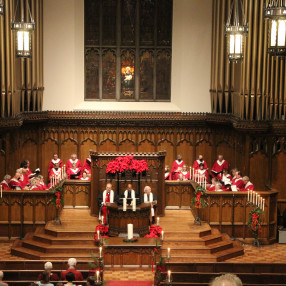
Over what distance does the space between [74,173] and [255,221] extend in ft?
21.9

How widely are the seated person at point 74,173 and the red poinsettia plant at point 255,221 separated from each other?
20.3 feet

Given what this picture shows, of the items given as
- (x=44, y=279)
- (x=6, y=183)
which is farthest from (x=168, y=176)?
(x=44, y=279)

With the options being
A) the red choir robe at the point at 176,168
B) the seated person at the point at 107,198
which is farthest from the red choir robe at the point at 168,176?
the seated person at the point at 107,198

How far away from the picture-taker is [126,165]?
17.2m

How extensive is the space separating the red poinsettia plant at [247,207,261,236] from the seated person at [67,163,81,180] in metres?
6.18

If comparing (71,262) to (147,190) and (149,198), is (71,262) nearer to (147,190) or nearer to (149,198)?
(147,190)

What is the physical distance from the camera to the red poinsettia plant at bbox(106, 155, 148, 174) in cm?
1720

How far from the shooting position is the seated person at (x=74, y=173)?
20423mm

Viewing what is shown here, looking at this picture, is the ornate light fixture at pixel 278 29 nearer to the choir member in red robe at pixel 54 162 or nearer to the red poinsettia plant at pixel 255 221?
the red poinsettia plant at pixel 255 221

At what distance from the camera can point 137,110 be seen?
76.7ft

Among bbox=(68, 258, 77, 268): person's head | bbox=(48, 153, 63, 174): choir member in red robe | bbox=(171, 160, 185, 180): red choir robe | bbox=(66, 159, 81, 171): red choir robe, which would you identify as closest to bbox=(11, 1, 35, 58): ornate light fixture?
bbox=(66, 159, 81, 171): red choir robe

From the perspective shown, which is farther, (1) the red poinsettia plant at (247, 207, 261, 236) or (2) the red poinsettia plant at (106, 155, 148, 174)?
(2) the red poinsettia plant at (106, 155, 148, 174)

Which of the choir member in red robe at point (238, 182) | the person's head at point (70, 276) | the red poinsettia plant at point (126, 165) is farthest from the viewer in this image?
the choir member in red robe at point (238, 182)

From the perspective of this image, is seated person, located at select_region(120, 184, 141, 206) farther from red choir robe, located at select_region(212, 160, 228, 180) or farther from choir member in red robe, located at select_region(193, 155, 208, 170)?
red choir robe, located at select_region(212, 160, 228, 180)
